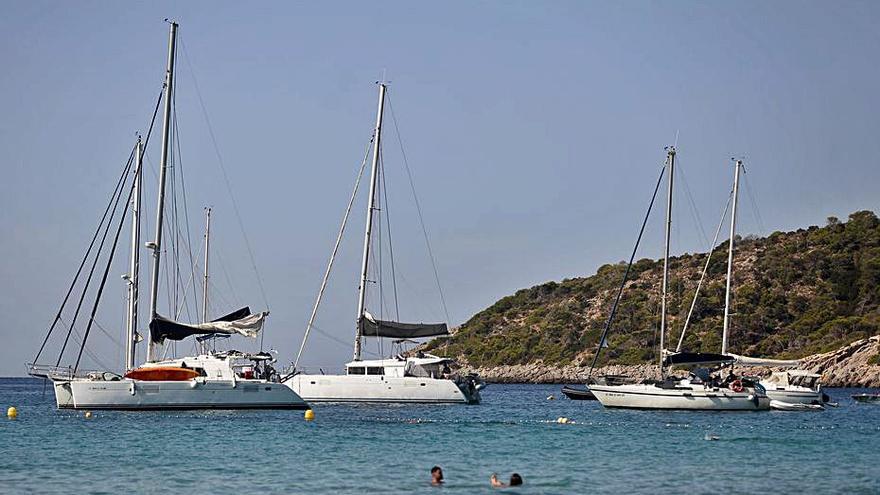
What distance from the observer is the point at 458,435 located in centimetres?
4328

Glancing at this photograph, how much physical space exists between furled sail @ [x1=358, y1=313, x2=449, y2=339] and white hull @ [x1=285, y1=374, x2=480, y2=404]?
11.1ft

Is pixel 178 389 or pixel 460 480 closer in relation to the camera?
pixel 460 480

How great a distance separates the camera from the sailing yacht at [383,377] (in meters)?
57.4

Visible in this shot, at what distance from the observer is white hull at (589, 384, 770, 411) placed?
177 feet

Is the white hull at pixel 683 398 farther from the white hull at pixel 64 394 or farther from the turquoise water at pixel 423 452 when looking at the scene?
the white hull at pixel 64 394

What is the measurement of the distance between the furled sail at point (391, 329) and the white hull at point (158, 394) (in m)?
11.4

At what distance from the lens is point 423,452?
36.8 meters

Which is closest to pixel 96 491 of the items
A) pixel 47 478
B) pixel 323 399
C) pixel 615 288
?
pixel 47 478

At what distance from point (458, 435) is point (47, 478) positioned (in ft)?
57.8

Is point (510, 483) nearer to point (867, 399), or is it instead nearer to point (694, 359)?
point (694, 359)

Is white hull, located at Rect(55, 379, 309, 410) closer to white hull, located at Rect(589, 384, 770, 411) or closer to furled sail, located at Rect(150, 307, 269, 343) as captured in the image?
furled sail, located at Rect(150, 307, 269, 343)

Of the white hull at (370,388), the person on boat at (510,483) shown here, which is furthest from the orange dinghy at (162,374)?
the person on boat at (510,483)

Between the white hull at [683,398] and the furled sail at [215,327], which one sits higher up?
the furled sail at [215,327]

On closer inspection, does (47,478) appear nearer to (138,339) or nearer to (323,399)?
(138,339)
